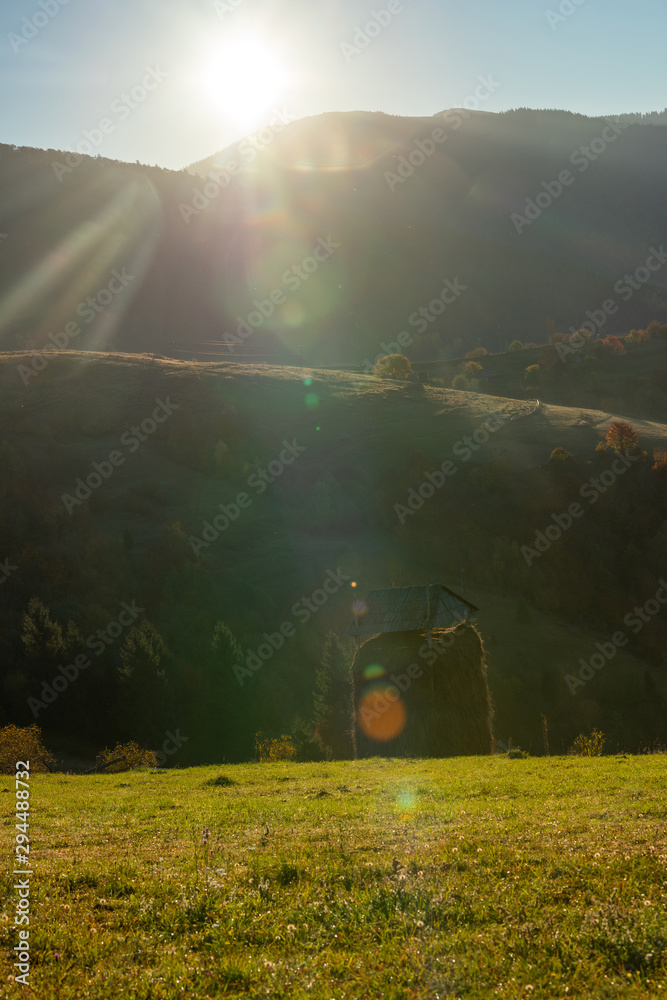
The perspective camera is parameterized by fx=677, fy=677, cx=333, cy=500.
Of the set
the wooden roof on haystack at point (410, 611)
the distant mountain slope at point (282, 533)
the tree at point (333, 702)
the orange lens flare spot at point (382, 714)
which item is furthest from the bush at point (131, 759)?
the wooden roof on haystack at point (410, 611)

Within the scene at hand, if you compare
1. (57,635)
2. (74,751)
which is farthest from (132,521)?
(74,751)

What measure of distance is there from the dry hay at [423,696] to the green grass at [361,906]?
61.3 feet

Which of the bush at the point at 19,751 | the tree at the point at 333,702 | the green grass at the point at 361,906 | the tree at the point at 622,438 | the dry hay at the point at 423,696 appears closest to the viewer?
the green grass at the point at 361,906

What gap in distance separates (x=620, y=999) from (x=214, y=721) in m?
48.7

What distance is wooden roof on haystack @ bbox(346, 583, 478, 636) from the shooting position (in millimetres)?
33562

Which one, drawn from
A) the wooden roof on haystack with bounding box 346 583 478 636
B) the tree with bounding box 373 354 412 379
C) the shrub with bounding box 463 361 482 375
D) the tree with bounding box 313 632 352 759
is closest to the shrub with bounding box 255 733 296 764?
the tree with bounding box 313 632 352 759

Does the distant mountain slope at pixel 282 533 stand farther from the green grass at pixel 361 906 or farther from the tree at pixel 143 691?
the green grass at pixel 361 906

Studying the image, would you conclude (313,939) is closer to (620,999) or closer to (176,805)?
(620,999)

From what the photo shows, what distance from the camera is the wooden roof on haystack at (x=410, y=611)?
110 feet

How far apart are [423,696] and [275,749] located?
1551cm

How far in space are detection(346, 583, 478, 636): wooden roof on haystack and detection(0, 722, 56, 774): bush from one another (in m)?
19.1

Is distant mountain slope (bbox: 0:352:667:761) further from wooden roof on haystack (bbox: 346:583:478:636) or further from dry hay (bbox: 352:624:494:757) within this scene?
wooden roof on haystack (bbox: 346:583:478:636)

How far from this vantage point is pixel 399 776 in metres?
21.8

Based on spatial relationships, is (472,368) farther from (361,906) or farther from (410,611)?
(361,906)
